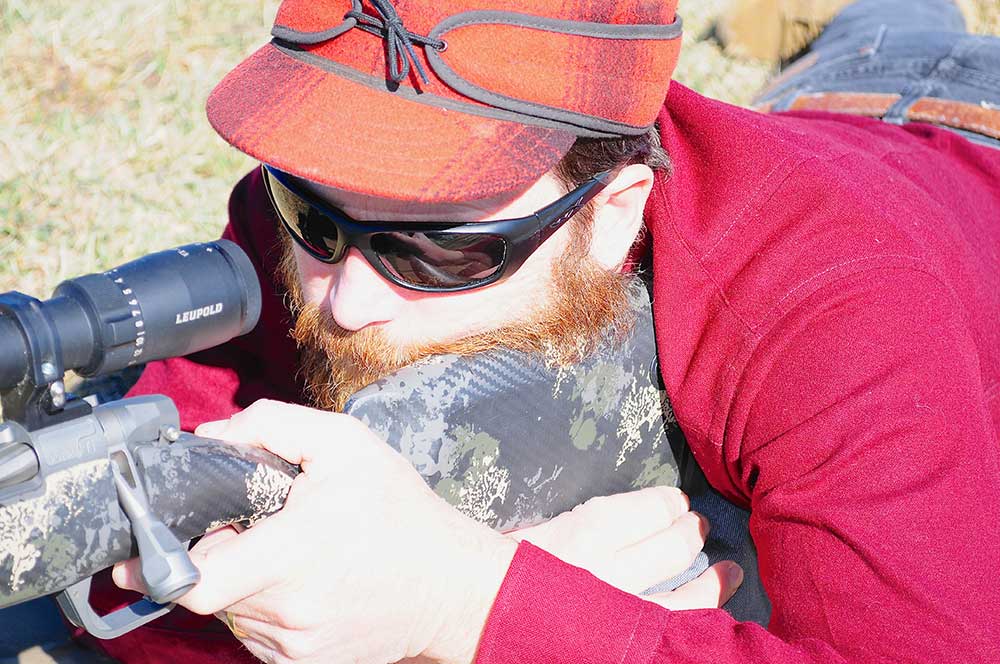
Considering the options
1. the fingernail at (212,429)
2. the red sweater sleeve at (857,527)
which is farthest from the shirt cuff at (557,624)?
the fingernail at (212,429)

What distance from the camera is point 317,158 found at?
A: 1906 millimetres

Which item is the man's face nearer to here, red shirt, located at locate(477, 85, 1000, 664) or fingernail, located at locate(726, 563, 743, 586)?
red shirt, located at locate(477, 85, 1000, 664)

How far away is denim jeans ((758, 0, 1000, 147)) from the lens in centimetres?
362

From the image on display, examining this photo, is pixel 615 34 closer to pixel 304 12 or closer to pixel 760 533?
pixel 304 12

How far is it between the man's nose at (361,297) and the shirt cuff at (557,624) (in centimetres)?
56

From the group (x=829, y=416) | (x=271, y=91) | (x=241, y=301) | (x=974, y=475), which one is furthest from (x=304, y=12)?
(x=974, y=475)

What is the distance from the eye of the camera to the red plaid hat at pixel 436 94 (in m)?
1.89

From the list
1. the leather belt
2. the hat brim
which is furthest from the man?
the leather belt

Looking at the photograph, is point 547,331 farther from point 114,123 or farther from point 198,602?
point 114,123

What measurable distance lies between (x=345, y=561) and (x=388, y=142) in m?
0.70

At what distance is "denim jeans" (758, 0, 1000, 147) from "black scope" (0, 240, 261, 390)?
2295 mm

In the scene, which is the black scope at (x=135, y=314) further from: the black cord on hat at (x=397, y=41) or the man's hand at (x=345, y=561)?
the black cord on hat at (x=397, y=41)

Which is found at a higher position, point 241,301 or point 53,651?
point 241,301

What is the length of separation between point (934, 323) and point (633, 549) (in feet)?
2.33
